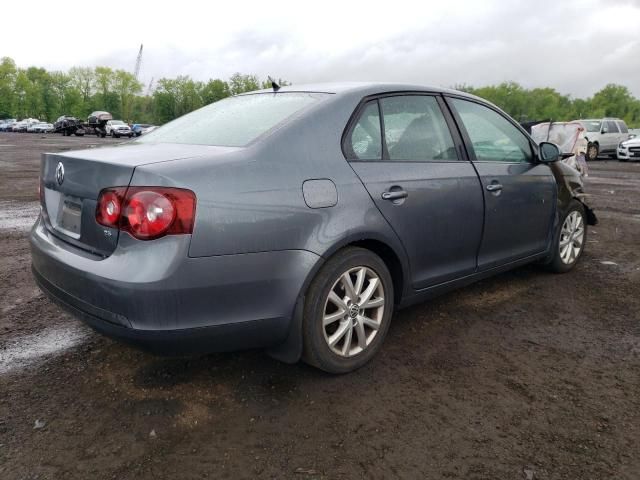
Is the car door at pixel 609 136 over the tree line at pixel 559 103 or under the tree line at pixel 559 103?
under

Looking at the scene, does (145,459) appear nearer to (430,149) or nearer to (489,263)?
(430,149)

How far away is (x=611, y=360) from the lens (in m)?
3.11

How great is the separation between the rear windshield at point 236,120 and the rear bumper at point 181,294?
26.7 inches

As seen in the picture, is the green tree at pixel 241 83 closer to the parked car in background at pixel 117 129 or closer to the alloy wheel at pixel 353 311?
the parked car in background at pixel 117 129

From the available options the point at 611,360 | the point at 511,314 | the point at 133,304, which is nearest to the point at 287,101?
the point at 133,304

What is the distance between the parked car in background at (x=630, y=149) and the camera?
22.5 meters

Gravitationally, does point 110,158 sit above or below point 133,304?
above

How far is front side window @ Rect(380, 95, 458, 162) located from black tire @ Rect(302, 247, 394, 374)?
0.66 metres

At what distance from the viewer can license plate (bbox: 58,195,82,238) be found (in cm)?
255

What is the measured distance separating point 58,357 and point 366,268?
6.17ft

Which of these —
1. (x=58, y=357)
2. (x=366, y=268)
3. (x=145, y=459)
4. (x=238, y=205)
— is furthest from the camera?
(x=58, y=357)

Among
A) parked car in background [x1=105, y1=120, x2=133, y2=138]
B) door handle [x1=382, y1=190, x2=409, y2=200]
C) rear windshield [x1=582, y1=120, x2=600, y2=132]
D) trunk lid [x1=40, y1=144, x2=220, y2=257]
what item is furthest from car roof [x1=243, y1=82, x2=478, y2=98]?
parked car in background [x1=105, y1=120, x2=133, y2=138]

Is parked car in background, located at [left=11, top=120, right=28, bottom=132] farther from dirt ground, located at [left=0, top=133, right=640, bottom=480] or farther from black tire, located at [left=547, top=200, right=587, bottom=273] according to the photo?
black tire, located at [left=547, top=200, right=587, bottom=273]

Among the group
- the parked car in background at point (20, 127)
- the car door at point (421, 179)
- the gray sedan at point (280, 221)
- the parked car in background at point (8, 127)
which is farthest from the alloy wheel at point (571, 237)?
the parked car in background at point (8, 127)
